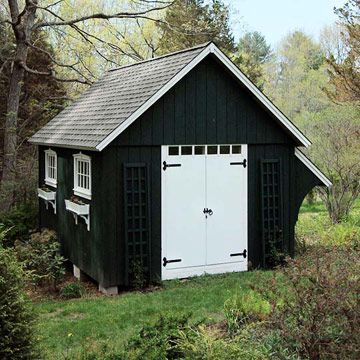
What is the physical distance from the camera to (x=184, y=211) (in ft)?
35.0

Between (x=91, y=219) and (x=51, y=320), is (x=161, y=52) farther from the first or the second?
(x=51, y=320)

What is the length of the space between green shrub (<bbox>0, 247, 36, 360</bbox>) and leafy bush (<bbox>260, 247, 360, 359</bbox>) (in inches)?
90.2

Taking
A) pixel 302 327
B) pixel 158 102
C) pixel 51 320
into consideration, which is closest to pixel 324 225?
pixel 158 102

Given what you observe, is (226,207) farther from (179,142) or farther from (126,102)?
(126,102)

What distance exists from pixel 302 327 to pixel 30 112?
1505 centimetres

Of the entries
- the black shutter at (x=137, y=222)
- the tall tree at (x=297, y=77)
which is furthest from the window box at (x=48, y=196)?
the tall tree at (x=297, y=77)

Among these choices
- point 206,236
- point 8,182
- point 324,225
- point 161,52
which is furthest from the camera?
point 161,52

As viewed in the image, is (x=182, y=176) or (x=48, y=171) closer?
(x=182, y=176)

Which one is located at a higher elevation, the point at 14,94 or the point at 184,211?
the point at 14,94

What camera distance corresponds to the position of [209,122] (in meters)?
10.8

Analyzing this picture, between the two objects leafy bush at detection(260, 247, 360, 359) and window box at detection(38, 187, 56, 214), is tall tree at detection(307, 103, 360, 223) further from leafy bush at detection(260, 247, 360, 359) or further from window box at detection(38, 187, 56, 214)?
leafy bush at detection(260, 247, 360, 359)

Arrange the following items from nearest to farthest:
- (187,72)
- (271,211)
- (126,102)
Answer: (187,72) < (126,102) < (271,211)

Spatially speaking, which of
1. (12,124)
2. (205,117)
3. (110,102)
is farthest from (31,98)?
(205,117)

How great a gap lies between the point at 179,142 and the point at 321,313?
5.77 m
